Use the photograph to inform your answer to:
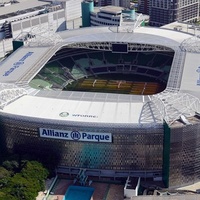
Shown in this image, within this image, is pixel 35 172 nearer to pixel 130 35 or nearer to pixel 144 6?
pixel 130 35

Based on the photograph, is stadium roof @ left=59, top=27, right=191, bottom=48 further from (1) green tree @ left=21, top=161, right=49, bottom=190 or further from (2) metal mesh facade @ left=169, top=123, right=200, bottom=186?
(1) green tree @ left=21, top=161, right=49, bottom=190

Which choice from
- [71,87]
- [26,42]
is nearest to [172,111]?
[71,87]

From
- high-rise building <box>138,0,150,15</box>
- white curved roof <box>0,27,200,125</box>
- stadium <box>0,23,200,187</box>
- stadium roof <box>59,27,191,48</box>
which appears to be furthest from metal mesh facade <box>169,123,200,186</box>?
high-rise building <box>138,0,150,15</box>

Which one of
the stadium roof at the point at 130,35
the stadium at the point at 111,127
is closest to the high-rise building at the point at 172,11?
the stadium roof at the point at 130,35

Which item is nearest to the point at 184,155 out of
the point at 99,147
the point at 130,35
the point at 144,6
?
the point at 99,147

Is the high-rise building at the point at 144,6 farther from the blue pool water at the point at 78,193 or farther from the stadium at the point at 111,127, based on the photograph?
the blue pool water at the point at 78,193

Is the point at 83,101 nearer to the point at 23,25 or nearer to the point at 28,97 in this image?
the point at 28,97
